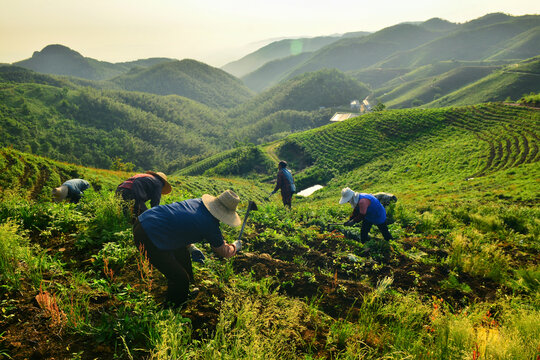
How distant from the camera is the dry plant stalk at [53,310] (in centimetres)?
291

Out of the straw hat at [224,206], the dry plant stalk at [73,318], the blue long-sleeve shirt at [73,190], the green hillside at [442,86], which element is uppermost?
the green hillside at [442,86]

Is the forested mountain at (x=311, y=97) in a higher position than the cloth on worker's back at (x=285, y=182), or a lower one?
higher

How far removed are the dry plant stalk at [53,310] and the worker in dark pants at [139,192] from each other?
268 centimetres

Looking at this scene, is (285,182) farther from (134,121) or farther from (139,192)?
(134,121)

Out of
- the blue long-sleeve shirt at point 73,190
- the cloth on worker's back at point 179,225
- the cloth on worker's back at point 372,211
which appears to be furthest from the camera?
the blue long-sleeve shirt at point 73,190

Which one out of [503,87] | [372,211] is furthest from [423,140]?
[503,87]

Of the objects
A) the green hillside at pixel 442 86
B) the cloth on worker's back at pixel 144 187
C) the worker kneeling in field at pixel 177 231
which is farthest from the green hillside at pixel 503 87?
the worker kneeling in field at pixel 177 231

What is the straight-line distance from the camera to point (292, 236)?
730 centimetres

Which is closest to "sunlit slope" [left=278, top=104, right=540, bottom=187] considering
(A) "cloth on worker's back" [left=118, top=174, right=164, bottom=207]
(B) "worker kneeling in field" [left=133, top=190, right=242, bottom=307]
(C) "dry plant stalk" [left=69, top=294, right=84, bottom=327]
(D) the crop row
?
(D) the crop row

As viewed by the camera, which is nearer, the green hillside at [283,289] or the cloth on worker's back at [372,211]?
the green hillside at [283,289]

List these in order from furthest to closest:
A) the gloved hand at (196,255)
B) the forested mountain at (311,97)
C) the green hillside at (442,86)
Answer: the forested mountain at (311,97) < the green hillside at (442,86) < the gloved hand at (196,255)

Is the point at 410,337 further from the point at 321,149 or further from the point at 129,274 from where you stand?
the point at 321,149

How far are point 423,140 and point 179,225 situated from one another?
4175 centimetres

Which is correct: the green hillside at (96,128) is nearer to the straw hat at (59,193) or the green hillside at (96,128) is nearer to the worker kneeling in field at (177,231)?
the straw hat at (59,193)
